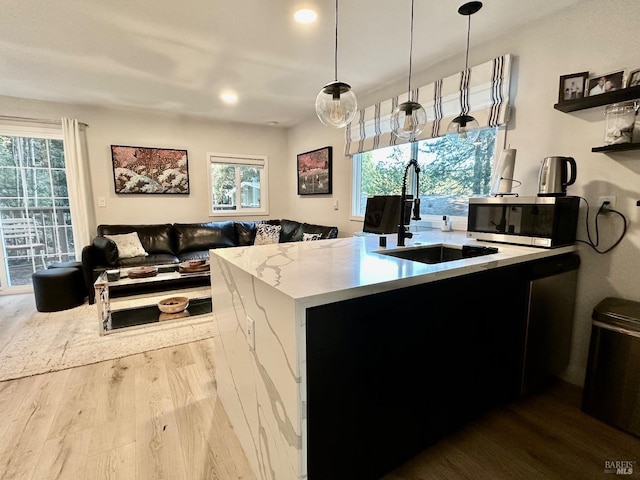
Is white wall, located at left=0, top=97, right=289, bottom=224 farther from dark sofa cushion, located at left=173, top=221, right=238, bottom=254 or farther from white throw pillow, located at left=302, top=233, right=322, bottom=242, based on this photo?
white throw pillow, located at left=302, top=233, right=322, bottom=242

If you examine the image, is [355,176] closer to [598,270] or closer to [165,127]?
[598,270]

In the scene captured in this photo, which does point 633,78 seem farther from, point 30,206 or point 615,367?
point 30,206

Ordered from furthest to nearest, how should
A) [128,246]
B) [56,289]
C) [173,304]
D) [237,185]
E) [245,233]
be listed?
[237,185], [245,233], [128,246], [56,289], [173,304]

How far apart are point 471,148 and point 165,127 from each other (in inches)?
159

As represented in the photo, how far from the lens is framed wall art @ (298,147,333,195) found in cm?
429

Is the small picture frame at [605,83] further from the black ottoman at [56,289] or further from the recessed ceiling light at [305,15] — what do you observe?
the black ottoman at [56,289]

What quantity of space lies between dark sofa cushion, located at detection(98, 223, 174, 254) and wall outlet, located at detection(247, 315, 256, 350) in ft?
11.4

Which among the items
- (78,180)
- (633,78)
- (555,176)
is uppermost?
(633,78)

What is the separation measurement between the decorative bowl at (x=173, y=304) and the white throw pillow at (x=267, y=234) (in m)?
1.85

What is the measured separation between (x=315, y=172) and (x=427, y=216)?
2.03 metres

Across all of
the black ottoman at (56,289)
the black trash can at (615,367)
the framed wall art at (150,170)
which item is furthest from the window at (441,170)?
the black ottoman at (56,289)

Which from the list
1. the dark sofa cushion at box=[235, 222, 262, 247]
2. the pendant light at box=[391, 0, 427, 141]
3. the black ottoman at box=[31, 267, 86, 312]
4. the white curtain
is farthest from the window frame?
the white curtain

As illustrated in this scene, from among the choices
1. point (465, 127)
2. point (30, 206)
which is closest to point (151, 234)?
point (30, 206)

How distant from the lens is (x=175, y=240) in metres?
4.42
